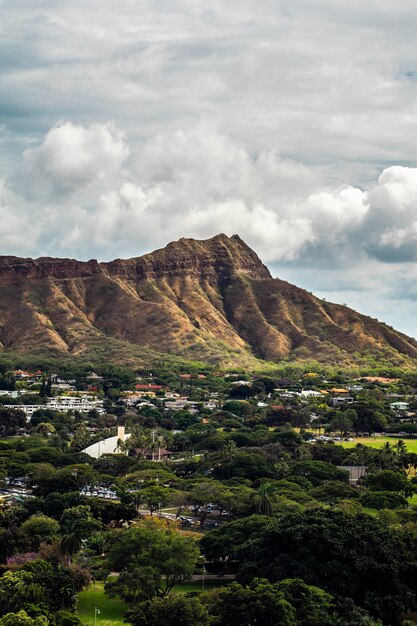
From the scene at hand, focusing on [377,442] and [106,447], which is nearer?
[106,447]

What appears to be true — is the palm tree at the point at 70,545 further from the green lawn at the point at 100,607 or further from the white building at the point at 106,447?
the white building at the point at 106,447

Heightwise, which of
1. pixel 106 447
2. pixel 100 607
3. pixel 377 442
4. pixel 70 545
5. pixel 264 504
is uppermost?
pixel 377 442

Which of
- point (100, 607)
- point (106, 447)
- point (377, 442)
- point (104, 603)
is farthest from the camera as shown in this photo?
point (377, 442)

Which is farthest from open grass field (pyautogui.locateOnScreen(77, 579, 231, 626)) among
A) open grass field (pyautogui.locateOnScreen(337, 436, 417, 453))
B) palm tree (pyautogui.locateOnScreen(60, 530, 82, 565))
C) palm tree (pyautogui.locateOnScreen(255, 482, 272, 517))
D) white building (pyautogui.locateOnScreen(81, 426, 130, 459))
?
open grass field (pyautogui.locateOnScreen(337, 436, 417, 453))

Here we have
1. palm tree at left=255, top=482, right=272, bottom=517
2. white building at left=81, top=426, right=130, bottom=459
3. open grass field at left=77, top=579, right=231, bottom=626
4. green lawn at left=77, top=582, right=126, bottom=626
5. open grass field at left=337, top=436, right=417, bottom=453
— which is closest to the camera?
green lawn at left=77, top=582, right=126, bottom=626

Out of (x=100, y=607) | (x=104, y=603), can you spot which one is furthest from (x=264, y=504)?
(x=100, y=607)

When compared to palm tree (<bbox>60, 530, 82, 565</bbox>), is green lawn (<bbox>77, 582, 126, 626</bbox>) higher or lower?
lower

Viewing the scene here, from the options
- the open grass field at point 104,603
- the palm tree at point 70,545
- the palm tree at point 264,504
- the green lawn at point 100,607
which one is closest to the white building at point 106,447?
the palm tree at point 264,504

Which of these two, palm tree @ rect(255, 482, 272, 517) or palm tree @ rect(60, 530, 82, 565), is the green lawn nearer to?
palm tree @ rect(60, 530, 82, 565)

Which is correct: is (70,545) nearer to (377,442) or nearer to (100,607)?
(100,607)
